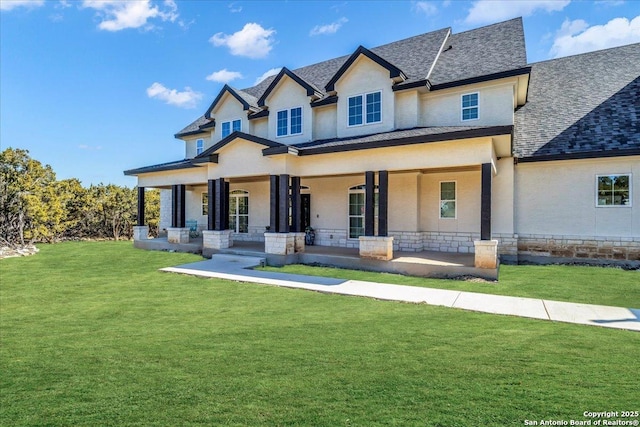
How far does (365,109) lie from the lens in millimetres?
14023

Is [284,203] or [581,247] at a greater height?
[284,203]

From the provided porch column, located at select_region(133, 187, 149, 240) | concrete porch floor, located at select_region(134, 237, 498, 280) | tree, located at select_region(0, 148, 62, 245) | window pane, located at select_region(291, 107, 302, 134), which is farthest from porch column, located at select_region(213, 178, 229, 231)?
tree, located at select_region(0, 148, 62, 245)

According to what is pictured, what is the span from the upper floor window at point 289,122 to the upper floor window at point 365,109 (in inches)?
110

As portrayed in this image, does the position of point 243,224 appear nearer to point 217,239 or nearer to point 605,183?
point 217,239

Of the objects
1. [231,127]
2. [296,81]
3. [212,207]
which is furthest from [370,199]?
[231,127]

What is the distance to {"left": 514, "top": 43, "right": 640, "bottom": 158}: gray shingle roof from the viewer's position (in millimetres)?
12195

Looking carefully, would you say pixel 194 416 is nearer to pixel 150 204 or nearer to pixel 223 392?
pixel 223 392

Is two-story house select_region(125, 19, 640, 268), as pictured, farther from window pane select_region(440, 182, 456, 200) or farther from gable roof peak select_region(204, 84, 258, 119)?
gable roof peak select_region(204, 84, 258, 119)

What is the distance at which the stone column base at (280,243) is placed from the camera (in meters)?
12.6

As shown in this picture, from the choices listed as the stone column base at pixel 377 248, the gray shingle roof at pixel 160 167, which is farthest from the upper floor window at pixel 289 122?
the stone column base at pixel 377 248

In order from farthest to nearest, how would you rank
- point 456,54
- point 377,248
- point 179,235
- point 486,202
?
point 179,235, point 456,54, point 377,248, point 486,202

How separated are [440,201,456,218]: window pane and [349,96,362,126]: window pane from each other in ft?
16.6

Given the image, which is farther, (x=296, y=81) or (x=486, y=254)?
(x=296, y=81)

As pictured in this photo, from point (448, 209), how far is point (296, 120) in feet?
27.1
